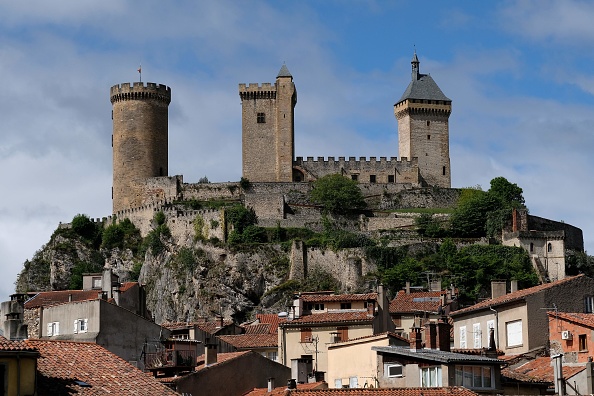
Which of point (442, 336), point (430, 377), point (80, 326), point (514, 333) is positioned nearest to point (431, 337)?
point (442, 336)

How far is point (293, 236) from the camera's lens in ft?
358

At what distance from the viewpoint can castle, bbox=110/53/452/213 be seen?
120500 millimetres

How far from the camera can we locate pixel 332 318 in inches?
2130

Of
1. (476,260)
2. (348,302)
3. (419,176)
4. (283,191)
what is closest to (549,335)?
(348,302)

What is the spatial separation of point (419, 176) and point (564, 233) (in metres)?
20.4

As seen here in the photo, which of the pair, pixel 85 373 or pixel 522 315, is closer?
pixel 85 373

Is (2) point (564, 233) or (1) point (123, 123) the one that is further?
(1) point (123, 123)

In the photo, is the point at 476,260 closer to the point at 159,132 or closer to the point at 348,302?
the point at 159,132

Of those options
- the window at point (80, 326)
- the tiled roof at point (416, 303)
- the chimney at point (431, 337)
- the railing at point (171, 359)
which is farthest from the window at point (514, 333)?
the tiled roof at point (416, 303)

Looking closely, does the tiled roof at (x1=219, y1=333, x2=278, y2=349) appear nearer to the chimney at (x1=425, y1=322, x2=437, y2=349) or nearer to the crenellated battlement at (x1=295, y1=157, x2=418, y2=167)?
the chimney at (x1=425, y1=322, x2=437, y2=349)

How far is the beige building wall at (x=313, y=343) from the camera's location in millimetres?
52344

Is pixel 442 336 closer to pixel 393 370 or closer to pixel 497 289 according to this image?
pixel 393 370

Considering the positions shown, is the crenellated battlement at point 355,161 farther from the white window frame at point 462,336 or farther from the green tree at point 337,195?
the white window frame at point 462,336

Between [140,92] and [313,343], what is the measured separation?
73.4m
